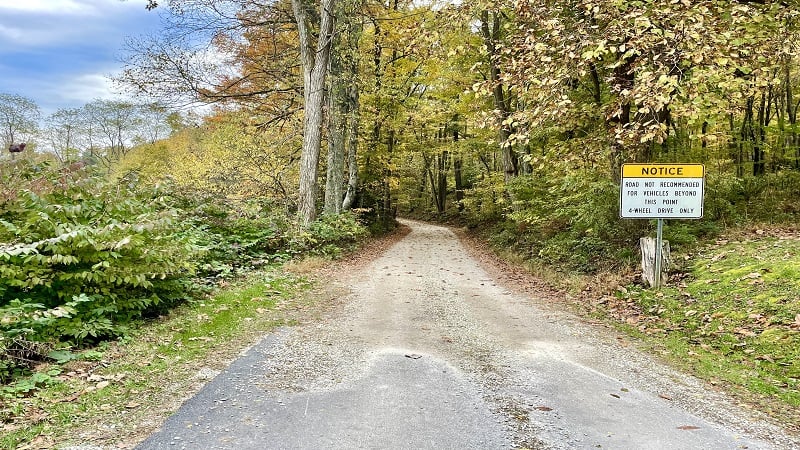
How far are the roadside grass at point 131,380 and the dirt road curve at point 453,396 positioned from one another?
26cm

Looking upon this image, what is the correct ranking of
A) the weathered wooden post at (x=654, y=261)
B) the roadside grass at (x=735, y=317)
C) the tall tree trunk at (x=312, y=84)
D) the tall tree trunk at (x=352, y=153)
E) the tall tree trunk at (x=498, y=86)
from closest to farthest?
the roadside grass at (x=735, y=317)
the weathered wooden post at (x=654, y=261)
the tall tree trunk at (x=312, y=84)
the tall tree trunk at (x=498, y=86)
the tall tree trunk at (x=352, y=153)

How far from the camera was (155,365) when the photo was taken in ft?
15.0

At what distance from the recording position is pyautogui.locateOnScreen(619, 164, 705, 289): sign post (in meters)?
7.50

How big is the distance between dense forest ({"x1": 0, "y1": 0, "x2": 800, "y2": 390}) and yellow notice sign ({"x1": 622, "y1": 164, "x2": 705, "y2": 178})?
0.51 metres

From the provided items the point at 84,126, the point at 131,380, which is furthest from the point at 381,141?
the point at 84,126

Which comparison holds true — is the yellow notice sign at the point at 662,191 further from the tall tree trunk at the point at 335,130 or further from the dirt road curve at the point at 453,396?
the tall tree trunk at the point at 335,130

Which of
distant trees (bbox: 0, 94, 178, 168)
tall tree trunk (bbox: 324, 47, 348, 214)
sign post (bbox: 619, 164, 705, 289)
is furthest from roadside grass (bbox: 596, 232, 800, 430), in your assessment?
distant trees (bbox: 0, 94, 178, 168)

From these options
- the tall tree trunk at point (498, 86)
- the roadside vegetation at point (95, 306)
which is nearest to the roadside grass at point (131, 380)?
the roadside vegetation at point (95, 306)

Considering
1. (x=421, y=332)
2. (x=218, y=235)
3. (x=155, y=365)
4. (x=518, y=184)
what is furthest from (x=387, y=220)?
(x=155, y=365)

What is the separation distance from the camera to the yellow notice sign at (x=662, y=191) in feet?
24.6

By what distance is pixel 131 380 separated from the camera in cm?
420

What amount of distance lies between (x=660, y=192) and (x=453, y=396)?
5663 millimetres

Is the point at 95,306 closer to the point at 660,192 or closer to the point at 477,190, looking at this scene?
the point at 660,192

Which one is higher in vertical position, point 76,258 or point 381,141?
point 381,141
